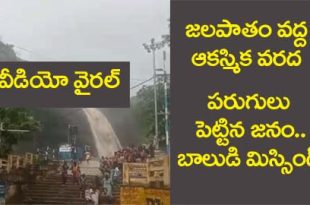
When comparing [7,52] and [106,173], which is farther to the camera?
[106,173]

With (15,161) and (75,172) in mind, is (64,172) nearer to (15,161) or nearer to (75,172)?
(75,172)

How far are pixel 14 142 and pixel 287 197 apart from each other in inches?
→ 258

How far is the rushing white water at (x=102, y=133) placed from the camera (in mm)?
8898

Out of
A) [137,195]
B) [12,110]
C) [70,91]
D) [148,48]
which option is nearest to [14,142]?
[12,110]

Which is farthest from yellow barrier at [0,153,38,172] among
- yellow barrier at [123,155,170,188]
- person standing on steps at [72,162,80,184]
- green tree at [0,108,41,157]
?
yellow barrier at [123,155,170,188]

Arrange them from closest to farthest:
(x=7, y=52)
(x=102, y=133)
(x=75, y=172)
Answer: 1. (x=7, y=52)
2. (x=102, y=133)
3. (x=75, y=172)

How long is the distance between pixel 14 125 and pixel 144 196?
2.74m

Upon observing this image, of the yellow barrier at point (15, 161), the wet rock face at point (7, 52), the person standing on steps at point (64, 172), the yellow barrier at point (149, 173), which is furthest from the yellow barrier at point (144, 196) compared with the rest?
the wet rock face at point (7, 52)

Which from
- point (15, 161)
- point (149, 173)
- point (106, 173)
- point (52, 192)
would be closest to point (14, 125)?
point (15, 161)

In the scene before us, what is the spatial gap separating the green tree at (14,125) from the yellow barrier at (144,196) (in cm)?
194

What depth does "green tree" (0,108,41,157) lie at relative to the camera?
9398 millimetres

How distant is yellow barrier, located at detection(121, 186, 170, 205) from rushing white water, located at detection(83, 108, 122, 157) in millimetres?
751

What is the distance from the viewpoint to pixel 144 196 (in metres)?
8.73

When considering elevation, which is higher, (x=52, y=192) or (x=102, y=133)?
(x=102, y=133)
